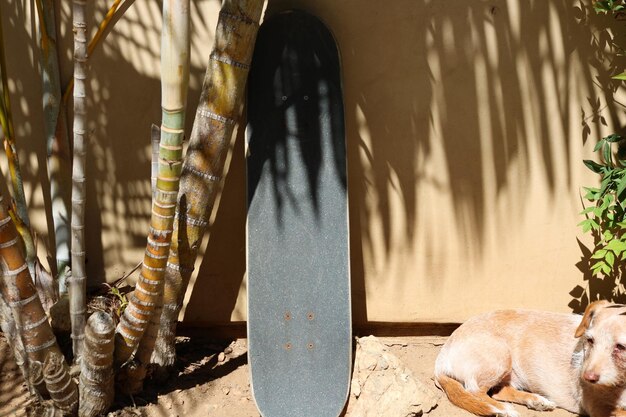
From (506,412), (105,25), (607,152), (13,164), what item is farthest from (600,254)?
(13,164)

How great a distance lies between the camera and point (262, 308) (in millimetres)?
4266

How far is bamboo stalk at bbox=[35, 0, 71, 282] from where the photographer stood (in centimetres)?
423

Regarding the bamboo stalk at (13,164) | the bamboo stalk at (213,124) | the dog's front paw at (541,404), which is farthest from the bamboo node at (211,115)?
the dog's front paw at (541,404)

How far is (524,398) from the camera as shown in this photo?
425cm

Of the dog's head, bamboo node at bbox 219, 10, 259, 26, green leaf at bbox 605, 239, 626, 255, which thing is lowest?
the dog's head

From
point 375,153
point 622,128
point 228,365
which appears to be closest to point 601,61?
point 622,128

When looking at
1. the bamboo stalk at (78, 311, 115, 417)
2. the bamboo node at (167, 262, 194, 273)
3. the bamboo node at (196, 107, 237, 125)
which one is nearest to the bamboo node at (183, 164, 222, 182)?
the bamboo node at (196, 107, 237, 125)

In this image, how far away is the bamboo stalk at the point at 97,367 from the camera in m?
3.59

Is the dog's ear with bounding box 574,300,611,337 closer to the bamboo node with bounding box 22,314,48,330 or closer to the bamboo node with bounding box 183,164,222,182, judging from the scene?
the bamboo node with bounding box 183,164,222,182

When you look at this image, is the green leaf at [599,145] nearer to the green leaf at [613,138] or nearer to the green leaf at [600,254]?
the green leaf at [613,138]

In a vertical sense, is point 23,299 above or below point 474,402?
above

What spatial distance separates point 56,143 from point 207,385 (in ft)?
5.30

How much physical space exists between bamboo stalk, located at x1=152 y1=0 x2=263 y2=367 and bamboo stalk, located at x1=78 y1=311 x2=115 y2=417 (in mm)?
543

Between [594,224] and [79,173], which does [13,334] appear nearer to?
[79,173]
